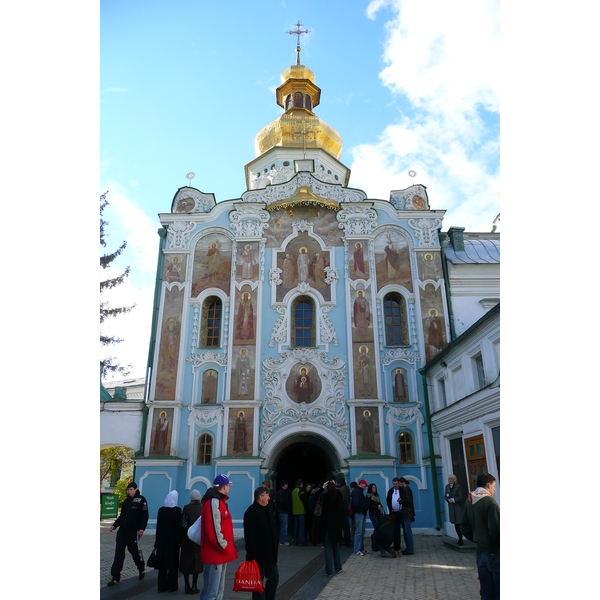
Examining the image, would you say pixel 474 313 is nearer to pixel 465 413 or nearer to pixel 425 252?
pixel 425 252

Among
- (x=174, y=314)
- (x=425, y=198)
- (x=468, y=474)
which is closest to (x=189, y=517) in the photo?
(x=468, y=474)

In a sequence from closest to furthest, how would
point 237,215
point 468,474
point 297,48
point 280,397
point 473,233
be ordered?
point 468,474 → point 280,397 → point 237,215 → point 473,233 → point 297,48

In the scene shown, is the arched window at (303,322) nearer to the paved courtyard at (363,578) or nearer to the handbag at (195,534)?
the paved courtyard at (363,578)

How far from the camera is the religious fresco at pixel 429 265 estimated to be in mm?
17312

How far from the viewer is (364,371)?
16.0 m

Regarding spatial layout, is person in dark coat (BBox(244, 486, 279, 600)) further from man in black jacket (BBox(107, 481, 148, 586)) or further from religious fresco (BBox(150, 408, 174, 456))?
religious fresco (BBox(150, 408, 174, 456))

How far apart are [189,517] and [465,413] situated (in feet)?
25.3

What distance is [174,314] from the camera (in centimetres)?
1698

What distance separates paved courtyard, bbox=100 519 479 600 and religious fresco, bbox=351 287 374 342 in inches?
271

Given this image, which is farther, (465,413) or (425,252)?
(425,252)

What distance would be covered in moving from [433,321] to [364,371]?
293cm

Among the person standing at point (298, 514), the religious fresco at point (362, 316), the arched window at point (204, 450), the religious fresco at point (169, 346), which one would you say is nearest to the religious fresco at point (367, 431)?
the religious fresco at point (362, 316)

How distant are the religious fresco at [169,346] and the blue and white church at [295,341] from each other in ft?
0.12

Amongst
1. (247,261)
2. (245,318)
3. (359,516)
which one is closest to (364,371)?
(245,318)
